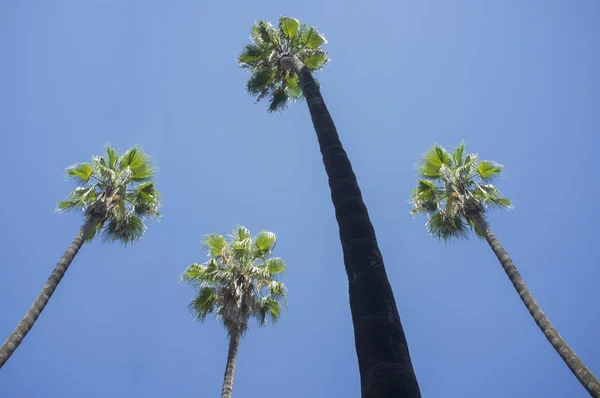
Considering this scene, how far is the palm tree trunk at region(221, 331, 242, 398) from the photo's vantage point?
14.9 m

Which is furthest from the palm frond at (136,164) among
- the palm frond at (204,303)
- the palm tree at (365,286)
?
the palm tree at (365,286)

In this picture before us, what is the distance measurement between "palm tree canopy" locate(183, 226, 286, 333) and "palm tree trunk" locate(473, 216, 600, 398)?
325 inches

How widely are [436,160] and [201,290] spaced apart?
1146 cm

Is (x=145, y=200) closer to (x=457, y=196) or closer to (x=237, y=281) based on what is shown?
(x=237, y=281)

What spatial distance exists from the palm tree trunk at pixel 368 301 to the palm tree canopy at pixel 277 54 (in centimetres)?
1002

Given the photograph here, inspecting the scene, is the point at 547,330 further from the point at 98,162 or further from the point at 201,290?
the point at 98,162

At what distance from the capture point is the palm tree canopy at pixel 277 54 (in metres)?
16.5

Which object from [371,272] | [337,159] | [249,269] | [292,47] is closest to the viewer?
[371,272]

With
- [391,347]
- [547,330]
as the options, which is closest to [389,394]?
[391,347]

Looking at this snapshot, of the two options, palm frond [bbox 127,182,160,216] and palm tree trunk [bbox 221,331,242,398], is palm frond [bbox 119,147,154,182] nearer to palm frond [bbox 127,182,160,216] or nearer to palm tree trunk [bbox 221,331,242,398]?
palm frond [bbox 127,182,160,216]

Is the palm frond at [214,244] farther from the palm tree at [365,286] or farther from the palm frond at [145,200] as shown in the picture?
the palm tree at [365,286]

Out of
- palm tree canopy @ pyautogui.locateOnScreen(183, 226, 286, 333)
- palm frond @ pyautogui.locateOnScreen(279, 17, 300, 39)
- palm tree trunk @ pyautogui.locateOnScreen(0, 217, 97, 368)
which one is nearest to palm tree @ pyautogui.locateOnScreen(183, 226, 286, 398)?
palm tree canopy @ pyautogui.locateOnScreen(183, 226, 286, 333)

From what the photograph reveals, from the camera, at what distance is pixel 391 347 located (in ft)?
13.6

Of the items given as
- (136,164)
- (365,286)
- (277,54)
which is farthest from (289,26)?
(365,286)
